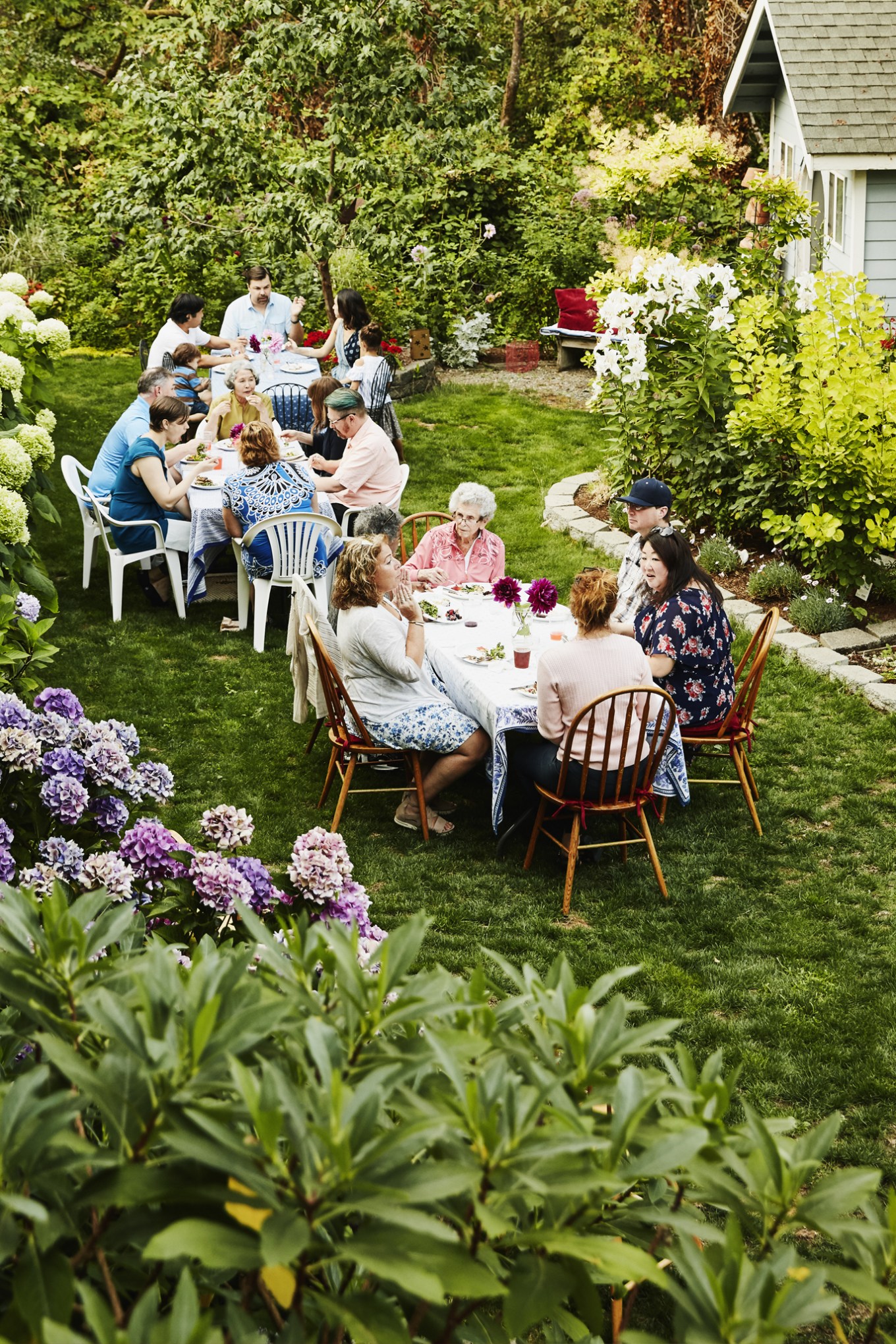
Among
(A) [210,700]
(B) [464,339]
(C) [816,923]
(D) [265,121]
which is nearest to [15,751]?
(C) [816,923]

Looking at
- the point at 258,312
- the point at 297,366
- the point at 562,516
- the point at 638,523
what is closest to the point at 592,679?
the point at 638,523

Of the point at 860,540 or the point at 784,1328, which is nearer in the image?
the point at 784,1328

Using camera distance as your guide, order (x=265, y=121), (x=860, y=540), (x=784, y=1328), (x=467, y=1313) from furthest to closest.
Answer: (x=265, y=121)
(x=860, y=540)
(x=467, y=1313)
(x=784, y=1328)

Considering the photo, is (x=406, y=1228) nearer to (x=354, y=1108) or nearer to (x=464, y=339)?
(x=354, y=1108)

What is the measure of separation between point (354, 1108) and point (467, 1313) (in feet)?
1.12

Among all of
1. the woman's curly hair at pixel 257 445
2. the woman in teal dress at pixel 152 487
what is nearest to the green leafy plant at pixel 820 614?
the woman's curly hair at pixel 257 445

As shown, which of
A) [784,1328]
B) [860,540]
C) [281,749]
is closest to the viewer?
[784,1328]

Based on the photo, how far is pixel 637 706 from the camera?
4668 mm

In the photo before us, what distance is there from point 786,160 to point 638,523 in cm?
936

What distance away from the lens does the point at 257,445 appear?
695 cm

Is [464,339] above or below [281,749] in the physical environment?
above

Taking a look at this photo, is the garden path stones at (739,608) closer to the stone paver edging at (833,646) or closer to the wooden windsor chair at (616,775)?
the stone paver edging at (833,646)

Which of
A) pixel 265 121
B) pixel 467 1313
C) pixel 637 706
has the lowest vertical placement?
pixel 637 706

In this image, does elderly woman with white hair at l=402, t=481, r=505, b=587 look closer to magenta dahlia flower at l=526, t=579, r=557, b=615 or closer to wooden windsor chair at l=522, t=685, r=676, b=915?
magenta dahlia flower at l=526, t=579, r=557, b=615
